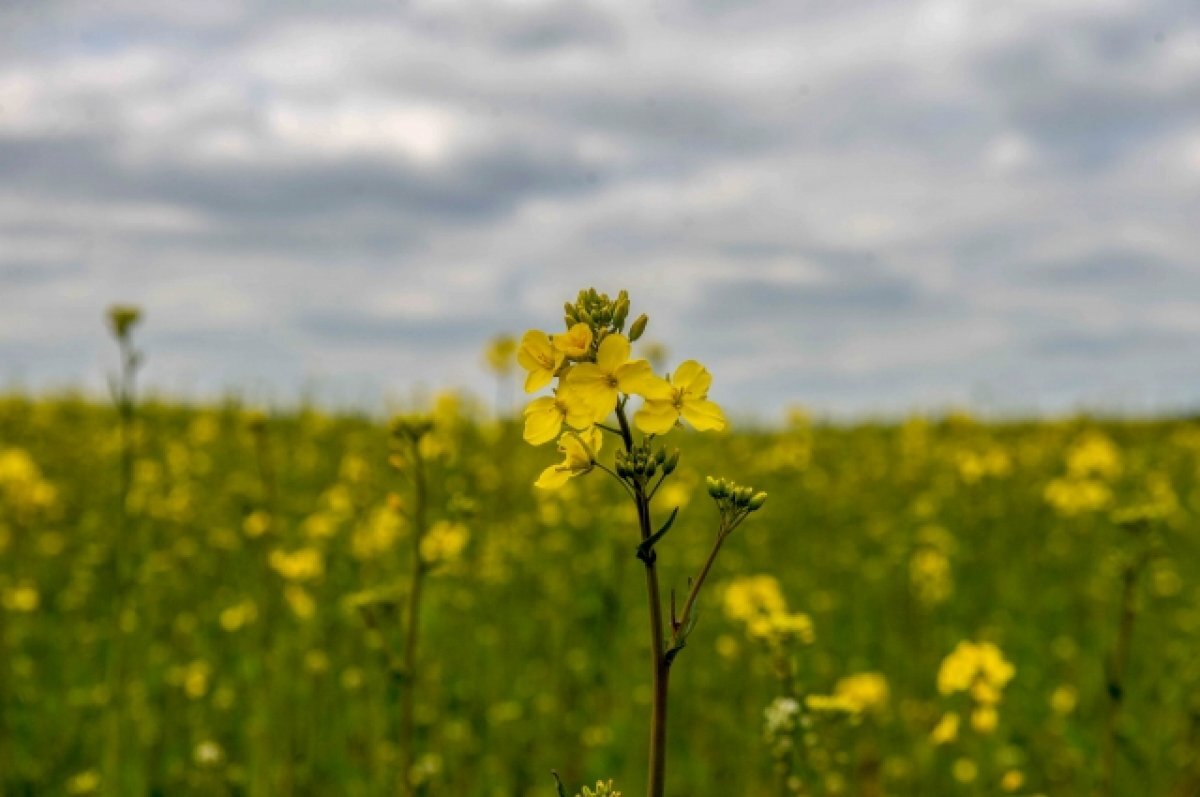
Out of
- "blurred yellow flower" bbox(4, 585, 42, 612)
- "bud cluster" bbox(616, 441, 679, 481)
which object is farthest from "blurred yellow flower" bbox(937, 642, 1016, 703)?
"blurred yellow flower" bbox(4, 585, 42, 612)

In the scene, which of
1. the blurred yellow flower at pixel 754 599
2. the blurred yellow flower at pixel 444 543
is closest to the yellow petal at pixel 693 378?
the blurred yellow flower at pixel 444 543

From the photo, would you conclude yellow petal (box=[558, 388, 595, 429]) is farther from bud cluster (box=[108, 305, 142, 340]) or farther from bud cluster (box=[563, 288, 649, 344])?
bud cluster (box=[108, 305, 142, 340])

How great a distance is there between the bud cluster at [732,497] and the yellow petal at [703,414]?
78mm

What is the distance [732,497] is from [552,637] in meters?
4.73

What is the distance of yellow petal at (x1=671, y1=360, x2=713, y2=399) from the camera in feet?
4.62

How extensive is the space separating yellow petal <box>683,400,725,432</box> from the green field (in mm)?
1020

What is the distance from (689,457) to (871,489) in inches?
76.9

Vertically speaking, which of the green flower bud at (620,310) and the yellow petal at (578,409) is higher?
the green flower bud at (620,310)

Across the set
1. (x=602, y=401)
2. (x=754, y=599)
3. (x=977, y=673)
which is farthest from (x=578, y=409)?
(x=754, y=599)

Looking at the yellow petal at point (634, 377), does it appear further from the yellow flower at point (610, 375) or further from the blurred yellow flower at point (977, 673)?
the blurred yellow flower at point (977, 673)

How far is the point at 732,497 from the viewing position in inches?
54.1

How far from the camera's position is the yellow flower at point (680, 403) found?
132 cm

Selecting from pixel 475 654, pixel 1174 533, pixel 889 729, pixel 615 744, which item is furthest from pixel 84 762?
pixel 1174 533

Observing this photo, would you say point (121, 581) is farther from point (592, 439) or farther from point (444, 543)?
point (592, 439)
